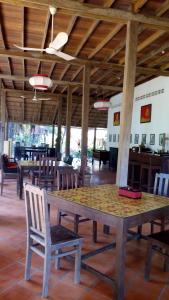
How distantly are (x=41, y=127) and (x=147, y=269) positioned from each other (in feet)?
53.0

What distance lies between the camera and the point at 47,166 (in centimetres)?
606

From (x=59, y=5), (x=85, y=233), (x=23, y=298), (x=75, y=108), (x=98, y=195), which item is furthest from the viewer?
(x=75, y=108)

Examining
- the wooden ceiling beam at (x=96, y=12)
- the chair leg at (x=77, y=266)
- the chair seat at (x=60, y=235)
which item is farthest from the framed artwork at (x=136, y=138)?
the chair leg at (x=77, y=266)

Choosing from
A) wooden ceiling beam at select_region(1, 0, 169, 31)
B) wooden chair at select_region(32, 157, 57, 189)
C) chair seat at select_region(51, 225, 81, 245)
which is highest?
wooden ceiling beam at select_region(1, 0, 169, 31)

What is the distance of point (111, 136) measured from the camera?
13836 millimetres

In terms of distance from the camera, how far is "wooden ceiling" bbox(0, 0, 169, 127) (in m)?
4.72

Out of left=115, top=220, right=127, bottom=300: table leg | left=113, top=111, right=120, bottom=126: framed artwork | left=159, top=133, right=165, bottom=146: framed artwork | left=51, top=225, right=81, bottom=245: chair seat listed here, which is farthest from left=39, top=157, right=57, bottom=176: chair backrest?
left=113, top=111, right=120, bottom=126: framed artwork

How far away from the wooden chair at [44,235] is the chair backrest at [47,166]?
10.9ft

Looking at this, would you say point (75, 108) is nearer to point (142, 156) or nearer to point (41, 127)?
point (41, 127)

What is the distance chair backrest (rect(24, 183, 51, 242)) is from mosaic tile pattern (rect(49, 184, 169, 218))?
405 millimetres

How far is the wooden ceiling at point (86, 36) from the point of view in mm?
4719

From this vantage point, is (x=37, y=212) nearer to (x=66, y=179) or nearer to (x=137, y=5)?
(x=66, y=179)

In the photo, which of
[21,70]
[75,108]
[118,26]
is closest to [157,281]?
[118,26]

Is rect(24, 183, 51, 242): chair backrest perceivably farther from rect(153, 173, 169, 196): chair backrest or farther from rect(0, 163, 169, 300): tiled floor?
rect(153, 173, 169, 196): chair backrest
